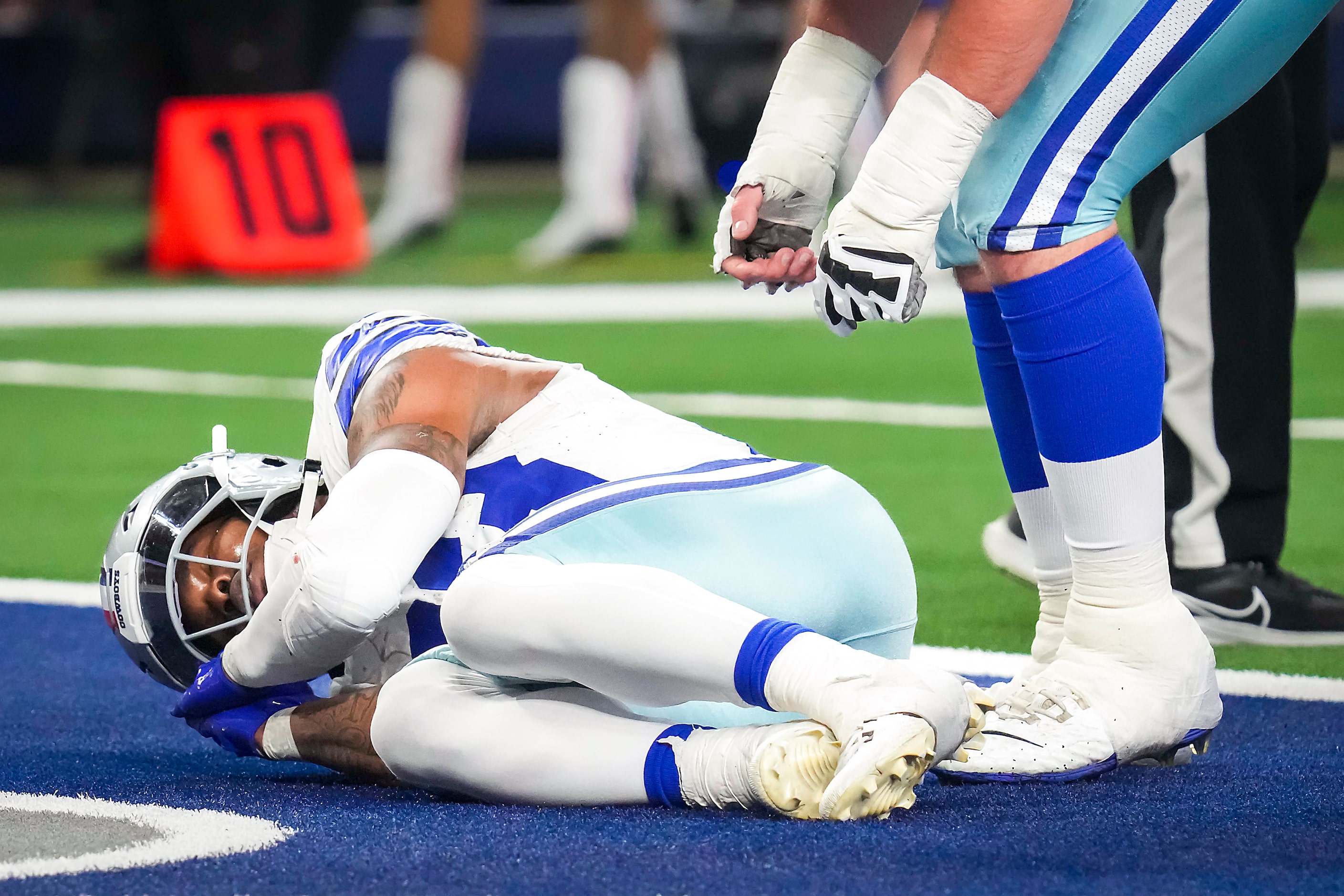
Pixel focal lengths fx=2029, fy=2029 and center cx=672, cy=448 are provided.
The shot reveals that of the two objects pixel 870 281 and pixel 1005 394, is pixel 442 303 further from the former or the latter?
pixel 870 281

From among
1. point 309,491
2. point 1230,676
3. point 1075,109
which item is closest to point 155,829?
point 309,491

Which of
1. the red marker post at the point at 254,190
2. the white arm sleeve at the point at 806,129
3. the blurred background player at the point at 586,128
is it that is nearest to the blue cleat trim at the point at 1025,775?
the white arm sleeve at the point at 806,129

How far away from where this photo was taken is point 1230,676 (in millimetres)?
3156

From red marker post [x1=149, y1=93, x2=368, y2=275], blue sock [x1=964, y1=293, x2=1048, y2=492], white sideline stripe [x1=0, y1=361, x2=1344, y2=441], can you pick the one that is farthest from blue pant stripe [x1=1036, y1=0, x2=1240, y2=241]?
red marker post [x1=149, y1=93, x2=368, y2=275]

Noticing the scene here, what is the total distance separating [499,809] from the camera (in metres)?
2.39

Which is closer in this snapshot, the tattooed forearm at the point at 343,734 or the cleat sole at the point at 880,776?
the cleat sole at the point at 880,776

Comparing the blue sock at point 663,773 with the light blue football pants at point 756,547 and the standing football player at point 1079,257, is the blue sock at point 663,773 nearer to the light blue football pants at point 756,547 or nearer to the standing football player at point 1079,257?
the light blue football pants at point 756,547

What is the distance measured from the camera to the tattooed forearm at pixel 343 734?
2531 mm

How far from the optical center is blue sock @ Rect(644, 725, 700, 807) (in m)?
2.32

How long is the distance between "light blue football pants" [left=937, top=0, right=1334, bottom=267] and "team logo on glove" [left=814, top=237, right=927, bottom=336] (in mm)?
152

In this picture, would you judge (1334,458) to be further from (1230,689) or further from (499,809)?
(499,809)

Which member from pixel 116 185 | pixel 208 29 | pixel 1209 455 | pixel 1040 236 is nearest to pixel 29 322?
pixel 208 29

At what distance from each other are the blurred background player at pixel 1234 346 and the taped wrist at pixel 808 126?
910mm

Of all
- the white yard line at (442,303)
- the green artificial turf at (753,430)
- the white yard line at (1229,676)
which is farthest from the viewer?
the white yard line at (442,303)
